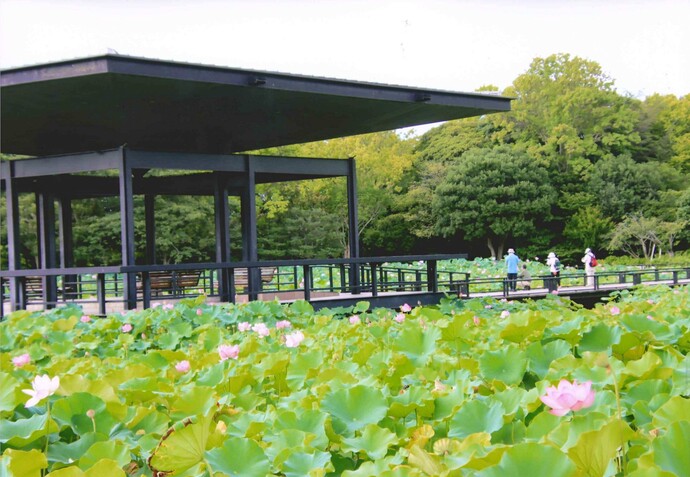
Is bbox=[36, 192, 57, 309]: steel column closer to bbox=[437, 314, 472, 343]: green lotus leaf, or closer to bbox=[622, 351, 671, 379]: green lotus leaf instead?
bbox=[437, 314, 472, 343]: green lotus leaf

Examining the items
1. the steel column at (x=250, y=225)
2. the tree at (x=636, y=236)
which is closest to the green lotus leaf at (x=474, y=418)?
the steel column at (x=250, y=225)

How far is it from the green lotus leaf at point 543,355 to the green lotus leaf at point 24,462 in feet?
4.27

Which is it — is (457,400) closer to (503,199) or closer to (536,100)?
(503,199)

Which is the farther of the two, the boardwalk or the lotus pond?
the boardwalk

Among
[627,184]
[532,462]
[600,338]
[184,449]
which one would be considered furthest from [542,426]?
[627,184]

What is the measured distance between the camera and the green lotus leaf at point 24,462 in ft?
4.06

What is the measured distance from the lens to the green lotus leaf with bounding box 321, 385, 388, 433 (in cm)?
154

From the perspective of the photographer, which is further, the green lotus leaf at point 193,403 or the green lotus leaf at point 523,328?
the green lotus leaf at point 523,328

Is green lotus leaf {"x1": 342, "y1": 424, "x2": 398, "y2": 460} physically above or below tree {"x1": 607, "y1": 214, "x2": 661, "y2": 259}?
below

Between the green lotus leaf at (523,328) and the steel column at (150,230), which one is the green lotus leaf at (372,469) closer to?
the green lotus leaf at (523,328)

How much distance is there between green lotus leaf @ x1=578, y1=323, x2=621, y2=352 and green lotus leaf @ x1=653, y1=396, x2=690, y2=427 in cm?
99

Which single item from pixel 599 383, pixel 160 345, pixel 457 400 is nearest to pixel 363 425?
pixel 457 400

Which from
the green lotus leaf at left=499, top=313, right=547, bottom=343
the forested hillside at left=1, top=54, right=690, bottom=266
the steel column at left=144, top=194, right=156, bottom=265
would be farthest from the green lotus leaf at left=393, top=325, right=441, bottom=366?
the forested hillside at left=1, top=54, right=690, bottom=266

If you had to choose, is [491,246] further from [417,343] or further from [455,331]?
[417,343]
